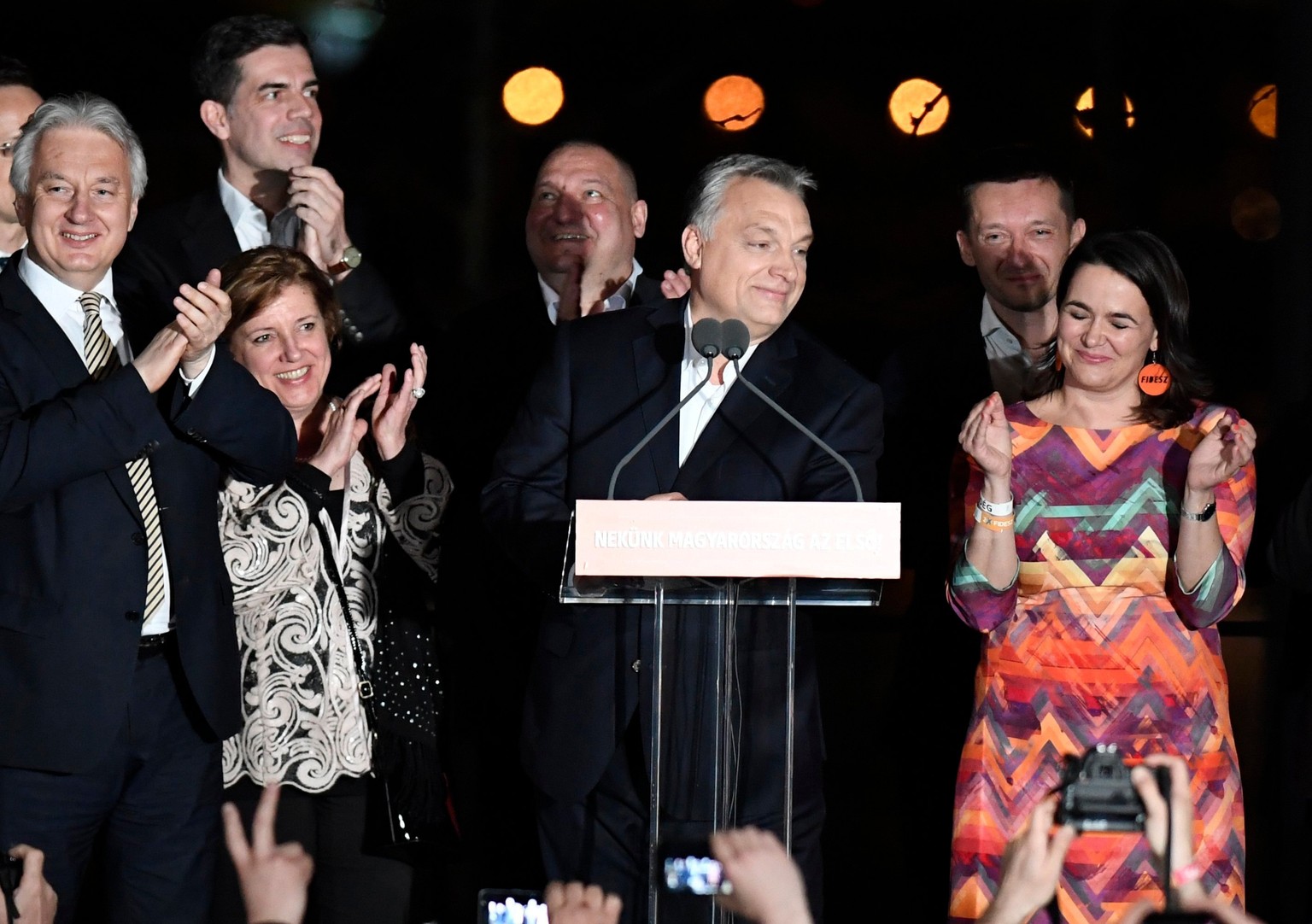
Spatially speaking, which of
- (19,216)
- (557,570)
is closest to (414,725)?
(557,570)

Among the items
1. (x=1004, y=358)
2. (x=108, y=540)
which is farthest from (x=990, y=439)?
(x=108, y=540)

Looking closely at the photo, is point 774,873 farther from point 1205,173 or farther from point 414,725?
point 1205,173

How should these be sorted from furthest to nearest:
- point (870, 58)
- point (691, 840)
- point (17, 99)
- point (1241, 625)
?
point (870, 58), point (1241, 625), point (17, 99), point (691, 840)

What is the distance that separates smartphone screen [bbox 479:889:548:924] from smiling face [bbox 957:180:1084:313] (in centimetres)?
185

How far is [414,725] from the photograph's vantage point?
331 cm

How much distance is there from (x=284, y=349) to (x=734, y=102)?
1.63m

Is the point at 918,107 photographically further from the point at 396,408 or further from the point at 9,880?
the point at 9,880

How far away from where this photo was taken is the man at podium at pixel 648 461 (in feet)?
9.54

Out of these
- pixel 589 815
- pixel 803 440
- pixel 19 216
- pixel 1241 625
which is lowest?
pixel 589 815

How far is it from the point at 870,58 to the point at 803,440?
74.1 inches

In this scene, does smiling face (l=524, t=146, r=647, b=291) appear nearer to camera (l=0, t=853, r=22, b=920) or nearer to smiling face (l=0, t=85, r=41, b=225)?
smiling face (l=0, t=85, r=41, b=225)

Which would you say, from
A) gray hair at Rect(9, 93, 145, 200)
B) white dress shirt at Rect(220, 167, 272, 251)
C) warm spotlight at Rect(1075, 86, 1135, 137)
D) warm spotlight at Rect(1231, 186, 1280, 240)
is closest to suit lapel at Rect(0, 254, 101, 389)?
gray hair at Rect(9, 93, 145, 200)

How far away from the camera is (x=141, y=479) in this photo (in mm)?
3090

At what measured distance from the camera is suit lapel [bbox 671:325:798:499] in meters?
2.91
